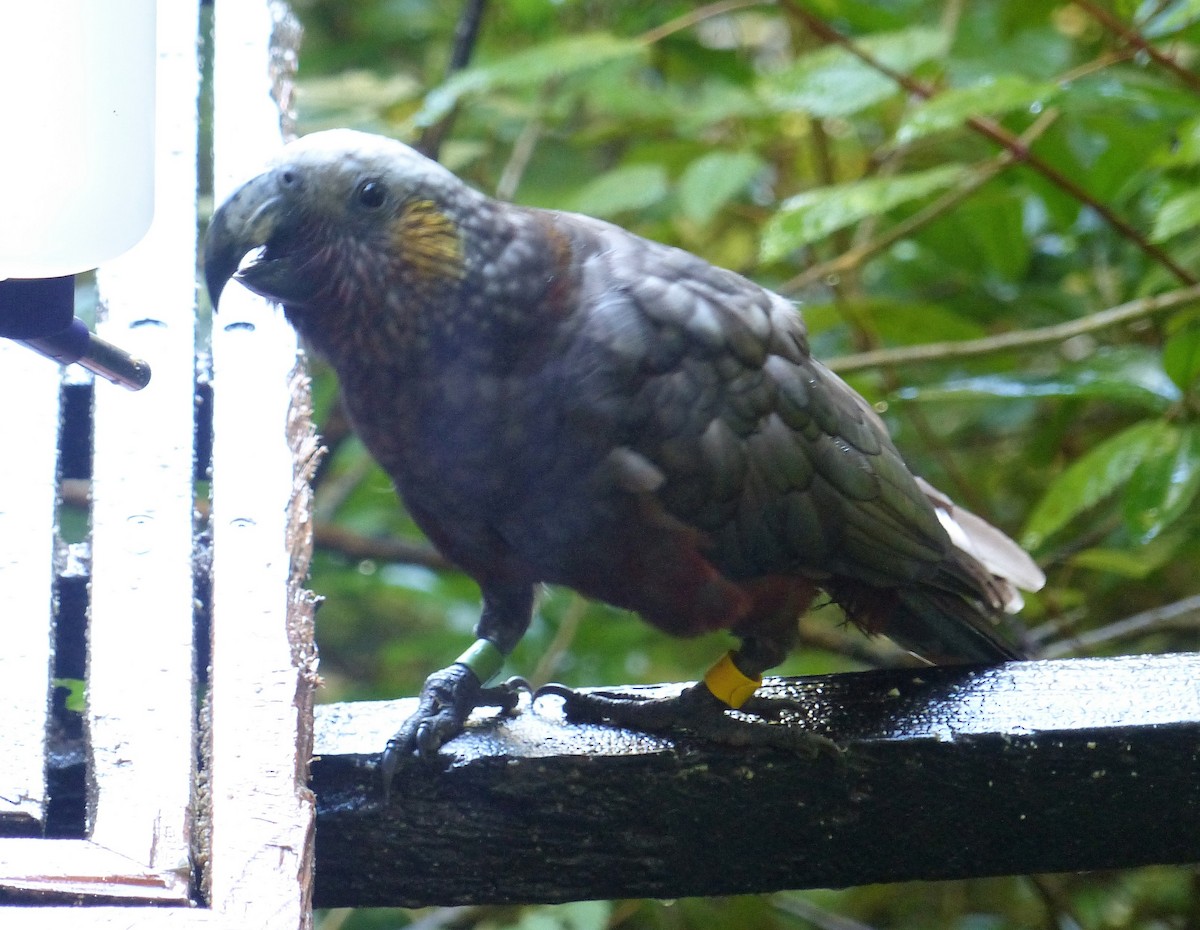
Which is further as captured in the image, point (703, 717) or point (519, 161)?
point (519, 161)

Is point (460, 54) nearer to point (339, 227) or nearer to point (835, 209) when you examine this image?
point (835, 209)

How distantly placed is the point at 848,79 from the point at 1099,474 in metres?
0.75

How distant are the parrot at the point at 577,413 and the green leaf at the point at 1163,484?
31cm

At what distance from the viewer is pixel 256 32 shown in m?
1.78

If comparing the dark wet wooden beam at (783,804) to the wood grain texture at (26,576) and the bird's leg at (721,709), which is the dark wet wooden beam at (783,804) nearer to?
the bird's leg at (721,709)

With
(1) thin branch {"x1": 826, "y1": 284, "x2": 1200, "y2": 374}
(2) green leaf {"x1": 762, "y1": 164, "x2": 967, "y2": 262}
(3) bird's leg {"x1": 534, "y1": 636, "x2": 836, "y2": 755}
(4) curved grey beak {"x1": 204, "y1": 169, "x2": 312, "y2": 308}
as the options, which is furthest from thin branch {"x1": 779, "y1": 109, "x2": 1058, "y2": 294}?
(4) curved grey beak {"x1": 204, "y1": 169, "x2": 312, "y2": 308}

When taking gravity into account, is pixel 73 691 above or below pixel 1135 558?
above

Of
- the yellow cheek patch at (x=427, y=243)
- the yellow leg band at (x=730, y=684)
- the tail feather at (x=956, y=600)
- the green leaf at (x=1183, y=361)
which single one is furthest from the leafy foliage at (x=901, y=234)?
the yellow cheek patch at (x=427, y=243)

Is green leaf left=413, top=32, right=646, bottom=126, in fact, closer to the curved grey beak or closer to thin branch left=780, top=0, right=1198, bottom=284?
thin branch left=780, top=0, right=1198, bottom=284

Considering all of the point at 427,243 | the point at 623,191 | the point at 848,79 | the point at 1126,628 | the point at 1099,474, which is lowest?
the point at 1126,628

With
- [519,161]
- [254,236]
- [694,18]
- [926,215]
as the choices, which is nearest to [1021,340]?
[926,215]

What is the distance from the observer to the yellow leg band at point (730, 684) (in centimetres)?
150

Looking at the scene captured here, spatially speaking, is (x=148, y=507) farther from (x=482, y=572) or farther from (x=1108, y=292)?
(x=1108, y=292)

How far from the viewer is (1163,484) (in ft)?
5.70
